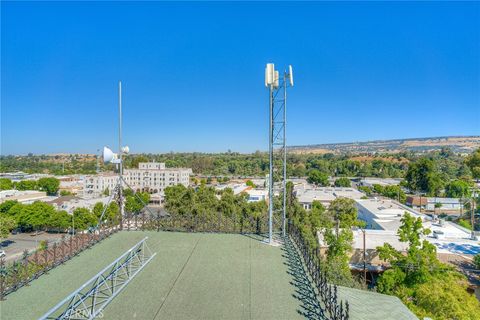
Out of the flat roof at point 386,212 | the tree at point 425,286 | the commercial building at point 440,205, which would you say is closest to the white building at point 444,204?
the commercial building at point 440,205

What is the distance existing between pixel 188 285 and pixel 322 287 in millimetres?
2435

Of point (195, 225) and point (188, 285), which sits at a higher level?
point (195, 225)

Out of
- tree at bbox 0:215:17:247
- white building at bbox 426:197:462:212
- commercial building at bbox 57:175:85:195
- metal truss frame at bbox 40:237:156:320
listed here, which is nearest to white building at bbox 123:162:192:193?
commercial building at bbox 57:175:85:195

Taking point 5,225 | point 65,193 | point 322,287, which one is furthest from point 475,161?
point 65,193

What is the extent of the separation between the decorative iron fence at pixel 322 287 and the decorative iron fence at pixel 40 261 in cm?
526

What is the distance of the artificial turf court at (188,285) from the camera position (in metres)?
4.52

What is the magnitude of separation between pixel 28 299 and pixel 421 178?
58.3m

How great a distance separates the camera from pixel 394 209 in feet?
112

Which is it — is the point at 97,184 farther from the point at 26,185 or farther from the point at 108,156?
the point at 108,156

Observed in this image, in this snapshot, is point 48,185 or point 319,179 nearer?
point 48,185

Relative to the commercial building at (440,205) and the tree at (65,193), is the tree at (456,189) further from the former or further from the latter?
the tree at (65,193)

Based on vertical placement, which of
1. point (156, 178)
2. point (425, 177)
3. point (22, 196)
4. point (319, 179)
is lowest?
point (22, 196)

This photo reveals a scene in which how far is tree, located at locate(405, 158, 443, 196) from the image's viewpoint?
162ft

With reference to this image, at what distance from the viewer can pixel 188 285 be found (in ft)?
17.5
